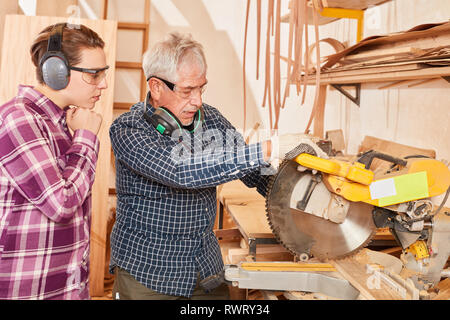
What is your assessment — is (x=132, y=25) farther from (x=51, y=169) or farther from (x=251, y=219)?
(x=51, y=169)

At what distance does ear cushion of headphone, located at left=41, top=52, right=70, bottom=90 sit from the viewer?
3.80 ft

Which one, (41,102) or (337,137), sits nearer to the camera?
(41,102)

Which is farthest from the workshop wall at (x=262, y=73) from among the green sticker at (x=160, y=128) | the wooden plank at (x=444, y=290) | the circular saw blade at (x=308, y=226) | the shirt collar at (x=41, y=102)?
the shirt collar at (x=41, y=102)

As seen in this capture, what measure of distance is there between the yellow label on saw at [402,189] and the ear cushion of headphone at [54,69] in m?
0.88

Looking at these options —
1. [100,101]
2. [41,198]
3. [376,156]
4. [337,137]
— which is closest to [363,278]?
[376,156]

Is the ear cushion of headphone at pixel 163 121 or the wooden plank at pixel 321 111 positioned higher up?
the wooden plank at pixel 321 111

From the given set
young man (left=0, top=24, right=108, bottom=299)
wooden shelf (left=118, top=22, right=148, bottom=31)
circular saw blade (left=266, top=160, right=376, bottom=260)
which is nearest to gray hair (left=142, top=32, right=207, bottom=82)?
young man (left=0, top=24, right=108, bottom=299)

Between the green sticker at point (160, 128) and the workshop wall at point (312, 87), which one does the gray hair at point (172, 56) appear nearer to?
the green sticker at point (160, 128)

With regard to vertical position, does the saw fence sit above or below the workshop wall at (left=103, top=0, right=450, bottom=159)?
below

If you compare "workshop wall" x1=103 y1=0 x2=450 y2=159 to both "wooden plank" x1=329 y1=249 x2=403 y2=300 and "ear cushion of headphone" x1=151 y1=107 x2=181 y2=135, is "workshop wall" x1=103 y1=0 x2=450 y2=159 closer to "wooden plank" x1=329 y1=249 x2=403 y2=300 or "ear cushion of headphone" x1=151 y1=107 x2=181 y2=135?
"wooden plank" x1=329 y1=249 x2=403 y2=300

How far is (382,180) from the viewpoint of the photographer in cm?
122

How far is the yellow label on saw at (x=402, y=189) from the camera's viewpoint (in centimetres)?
120

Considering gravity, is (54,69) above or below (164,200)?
above

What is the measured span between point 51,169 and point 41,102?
206 mm
